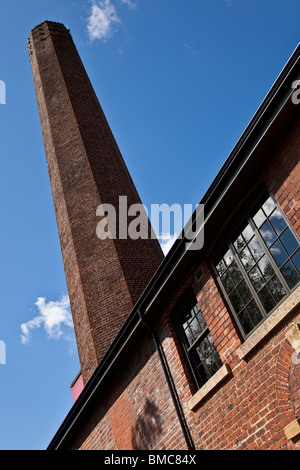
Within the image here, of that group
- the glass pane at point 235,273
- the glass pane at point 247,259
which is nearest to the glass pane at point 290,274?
the glass pane at point 247,259

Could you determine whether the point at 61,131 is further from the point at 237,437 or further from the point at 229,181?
the point at 237,437

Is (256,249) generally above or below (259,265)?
above

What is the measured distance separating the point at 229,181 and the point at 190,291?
2.21m

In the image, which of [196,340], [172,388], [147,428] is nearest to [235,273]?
[196,340]

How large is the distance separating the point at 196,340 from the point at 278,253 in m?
2.21

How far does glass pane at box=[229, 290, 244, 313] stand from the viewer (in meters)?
6.98

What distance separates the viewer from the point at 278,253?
6422mm

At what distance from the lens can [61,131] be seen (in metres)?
17.2

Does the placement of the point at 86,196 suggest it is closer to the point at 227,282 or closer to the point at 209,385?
the point at 227,282

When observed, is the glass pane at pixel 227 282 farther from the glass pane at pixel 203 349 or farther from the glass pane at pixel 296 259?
the glass pane at pixel 296 259

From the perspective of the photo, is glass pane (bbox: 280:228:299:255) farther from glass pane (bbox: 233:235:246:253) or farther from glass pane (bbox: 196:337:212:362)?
glass pane (bbox: 196:337:212:362)

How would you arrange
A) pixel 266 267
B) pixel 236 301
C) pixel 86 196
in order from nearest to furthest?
1. pixel 266 267
2. pixel 236 301
3. pixel 86 196

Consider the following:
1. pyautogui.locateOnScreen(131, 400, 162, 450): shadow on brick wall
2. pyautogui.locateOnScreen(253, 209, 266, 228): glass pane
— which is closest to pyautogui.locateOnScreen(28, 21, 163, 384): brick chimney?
pyautogui.locateOnScreen(131, 400, 162, 450): shadow on brick wall

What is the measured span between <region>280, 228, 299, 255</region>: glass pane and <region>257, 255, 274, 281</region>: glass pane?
386 millimetres
